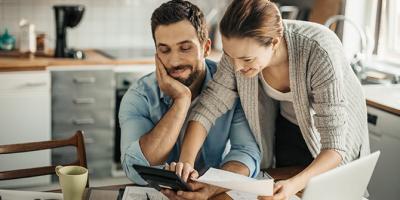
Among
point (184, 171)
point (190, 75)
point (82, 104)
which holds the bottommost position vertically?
point (82, 104)

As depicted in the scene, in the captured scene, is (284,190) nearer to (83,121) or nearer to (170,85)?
(170,85)

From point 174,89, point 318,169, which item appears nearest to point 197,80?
point 174,89

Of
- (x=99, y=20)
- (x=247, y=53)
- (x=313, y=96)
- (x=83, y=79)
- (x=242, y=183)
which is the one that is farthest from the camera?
(x=99, y=20)

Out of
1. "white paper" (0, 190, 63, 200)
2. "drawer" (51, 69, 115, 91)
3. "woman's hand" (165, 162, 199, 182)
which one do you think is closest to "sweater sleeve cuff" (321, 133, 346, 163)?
"woman's hand" (165, 162, 199, 182)

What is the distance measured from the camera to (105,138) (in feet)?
12.1

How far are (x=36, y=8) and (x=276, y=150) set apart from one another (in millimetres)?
2369

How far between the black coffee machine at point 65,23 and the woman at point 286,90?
6.26 feet

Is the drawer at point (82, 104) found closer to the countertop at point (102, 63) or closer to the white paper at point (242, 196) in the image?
the countertop at point (102, 63)

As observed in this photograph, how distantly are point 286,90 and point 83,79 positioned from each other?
6.30ft

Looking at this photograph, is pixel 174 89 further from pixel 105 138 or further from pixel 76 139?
pixel 105 138

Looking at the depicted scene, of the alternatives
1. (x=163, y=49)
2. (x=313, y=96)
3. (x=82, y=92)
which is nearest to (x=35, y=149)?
(x=163, y=49)

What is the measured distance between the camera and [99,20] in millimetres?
4125

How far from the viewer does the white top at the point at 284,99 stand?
189 centimetres

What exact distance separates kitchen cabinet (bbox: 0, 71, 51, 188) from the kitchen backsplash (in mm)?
670
